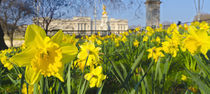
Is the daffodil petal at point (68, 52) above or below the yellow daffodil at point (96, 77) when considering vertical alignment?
above

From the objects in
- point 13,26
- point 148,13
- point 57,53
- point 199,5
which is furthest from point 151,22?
point 13,26

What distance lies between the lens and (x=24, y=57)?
20.5 inches

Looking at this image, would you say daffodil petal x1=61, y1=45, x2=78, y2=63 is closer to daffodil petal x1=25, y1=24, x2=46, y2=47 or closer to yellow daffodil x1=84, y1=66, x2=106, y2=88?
daffodil petal x1=25, y1=24, x2=46, y2=47

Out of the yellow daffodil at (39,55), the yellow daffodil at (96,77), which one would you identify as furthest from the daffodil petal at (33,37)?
the yellow daffodil at (96,77)

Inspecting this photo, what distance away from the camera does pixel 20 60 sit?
1.69ft

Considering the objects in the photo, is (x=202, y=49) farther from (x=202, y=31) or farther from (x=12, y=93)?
(x=12, y=93)

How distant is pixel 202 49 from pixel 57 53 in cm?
55

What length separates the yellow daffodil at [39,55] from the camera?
0.50m

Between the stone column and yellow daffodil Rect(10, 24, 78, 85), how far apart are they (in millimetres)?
9059

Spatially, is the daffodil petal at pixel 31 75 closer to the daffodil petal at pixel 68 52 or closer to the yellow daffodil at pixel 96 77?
the daffodil petal at pixel 68 52

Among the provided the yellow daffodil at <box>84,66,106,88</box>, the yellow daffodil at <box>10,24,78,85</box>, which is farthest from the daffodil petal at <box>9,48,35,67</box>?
the yellow daffodil at <box>84,66,106,88</box>

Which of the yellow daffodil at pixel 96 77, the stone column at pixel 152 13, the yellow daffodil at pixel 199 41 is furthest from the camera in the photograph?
the stone column at pixel 152 13

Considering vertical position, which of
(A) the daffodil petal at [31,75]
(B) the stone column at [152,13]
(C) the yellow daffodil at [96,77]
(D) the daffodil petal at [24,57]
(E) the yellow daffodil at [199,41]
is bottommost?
(C) the yellow daffodil at [96,77]

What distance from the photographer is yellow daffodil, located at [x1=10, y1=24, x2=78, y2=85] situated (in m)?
0.50
